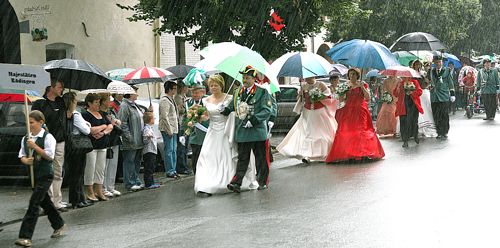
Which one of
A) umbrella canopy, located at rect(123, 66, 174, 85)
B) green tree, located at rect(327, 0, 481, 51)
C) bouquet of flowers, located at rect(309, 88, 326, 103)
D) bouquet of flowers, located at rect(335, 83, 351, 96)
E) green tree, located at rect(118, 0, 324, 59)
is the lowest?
bouquet of flowers, located at rect(309, 88, 326, 103)

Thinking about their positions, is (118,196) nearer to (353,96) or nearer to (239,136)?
(239,136)

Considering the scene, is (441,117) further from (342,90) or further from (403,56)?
(403,56)

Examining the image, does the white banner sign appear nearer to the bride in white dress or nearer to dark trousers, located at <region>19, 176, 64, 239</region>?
dark trousers, located at <region>19, 176, 64, 239</region>

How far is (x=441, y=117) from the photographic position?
67.4 ft

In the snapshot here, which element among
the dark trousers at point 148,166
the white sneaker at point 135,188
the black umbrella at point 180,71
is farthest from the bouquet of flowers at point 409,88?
the white sneaker at point 135,188

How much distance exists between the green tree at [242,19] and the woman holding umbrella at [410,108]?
2.47 metres

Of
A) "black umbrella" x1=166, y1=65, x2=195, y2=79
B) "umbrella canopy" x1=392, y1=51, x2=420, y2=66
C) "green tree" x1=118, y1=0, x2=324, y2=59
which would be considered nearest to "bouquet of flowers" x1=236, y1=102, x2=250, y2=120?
"green tree" x1=118, y1=0, x2=324, y2=59

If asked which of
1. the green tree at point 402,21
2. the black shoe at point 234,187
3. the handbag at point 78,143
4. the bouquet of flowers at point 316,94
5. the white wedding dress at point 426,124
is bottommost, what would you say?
the black shoe at point 234,187

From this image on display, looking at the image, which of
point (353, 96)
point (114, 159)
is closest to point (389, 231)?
point (114, 159)

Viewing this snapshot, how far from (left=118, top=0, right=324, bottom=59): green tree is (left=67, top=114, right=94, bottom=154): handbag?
20.6ft

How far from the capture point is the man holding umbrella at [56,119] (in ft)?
37.7

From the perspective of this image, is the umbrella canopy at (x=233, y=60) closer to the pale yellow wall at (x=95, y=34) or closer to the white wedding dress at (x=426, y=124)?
the white wedding dress at (x=426, y=124)

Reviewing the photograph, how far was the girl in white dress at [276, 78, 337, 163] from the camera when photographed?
16.6m

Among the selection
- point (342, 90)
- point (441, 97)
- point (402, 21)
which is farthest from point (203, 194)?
point (402, 21)
